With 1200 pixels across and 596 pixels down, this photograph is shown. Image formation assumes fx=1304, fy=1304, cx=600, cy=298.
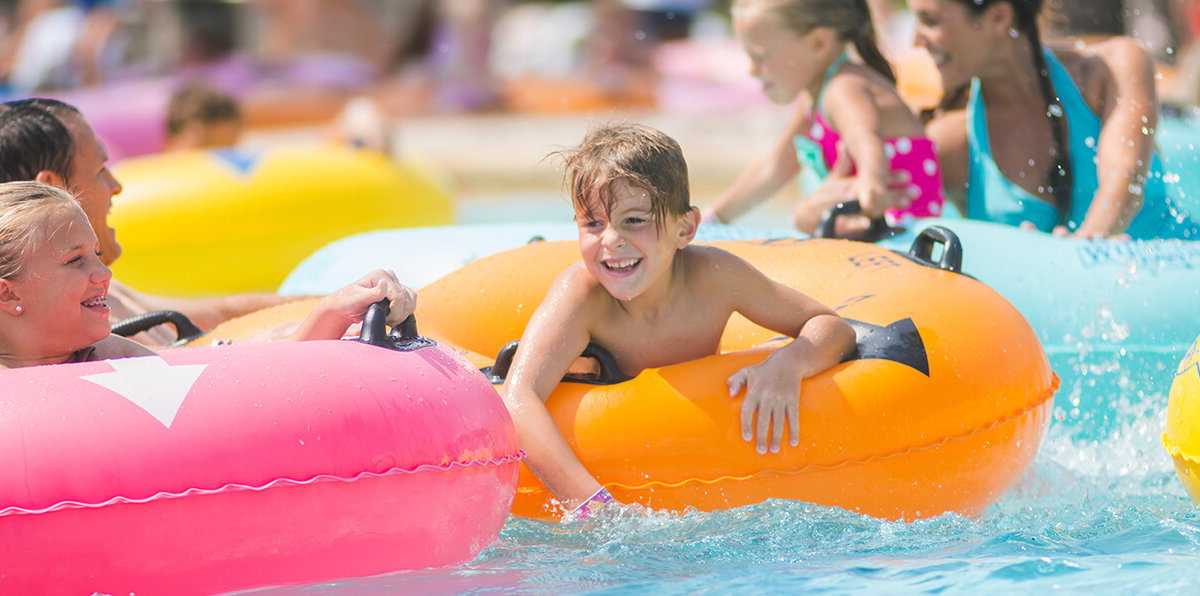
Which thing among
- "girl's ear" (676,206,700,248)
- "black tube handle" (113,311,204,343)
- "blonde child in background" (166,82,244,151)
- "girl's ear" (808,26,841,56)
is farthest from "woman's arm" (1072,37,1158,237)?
"blonde child in background" (166,82,244,151)

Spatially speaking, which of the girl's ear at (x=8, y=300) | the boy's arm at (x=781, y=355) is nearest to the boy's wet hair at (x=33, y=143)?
the girl's ear at (x=8, y=300)

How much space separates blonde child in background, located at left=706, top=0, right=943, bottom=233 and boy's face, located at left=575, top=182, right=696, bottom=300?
54.3 inches

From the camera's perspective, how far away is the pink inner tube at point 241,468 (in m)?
2.00

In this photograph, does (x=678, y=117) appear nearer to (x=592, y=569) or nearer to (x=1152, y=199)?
(x=1152, y=199)

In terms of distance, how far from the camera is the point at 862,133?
13.0 ft

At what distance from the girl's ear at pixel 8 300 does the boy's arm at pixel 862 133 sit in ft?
7.45

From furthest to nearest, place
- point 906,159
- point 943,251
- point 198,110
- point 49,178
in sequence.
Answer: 1. point 198,110
2. point 906,159
3. point 943,251
4. point 49,178

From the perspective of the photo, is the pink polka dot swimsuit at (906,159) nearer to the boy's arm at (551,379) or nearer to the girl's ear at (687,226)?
the girl's ear at (687,226)

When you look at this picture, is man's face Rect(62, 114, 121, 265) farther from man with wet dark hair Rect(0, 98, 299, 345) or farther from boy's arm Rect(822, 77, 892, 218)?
boy's arm Rect(822, 77, 892, 218)

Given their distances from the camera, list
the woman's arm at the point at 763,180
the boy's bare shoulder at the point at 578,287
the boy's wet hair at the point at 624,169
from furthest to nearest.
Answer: the woman's arm at the point at 763,180, the boy's bare shoulder at the point at 578,287, the boy's wet hair at the point at 624,169

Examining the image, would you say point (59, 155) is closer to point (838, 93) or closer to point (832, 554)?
point (832, 554)

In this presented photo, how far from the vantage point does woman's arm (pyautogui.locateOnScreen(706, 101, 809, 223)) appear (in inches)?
185

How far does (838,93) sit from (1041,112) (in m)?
0.72

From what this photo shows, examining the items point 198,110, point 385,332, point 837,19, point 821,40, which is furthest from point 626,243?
point 198,110
